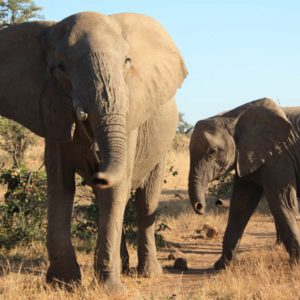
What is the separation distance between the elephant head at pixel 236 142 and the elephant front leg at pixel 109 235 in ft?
6.18

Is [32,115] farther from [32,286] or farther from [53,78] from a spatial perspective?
[32,286]

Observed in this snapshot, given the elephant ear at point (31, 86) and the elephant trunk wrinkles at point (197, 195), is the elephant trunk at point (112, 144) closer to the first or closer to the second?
the elephant ear at point (31, 86)

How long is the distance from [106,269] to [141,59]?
184cm

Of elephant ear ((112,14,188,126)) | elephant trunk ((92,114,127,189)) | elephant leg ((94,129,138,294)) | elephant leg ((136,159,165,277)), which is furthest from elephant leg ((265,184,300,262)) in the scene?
elephant trunk ((92,114,127,189))

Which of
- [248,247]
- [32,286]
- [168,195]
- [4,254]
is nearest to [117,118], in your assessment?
[32,286]

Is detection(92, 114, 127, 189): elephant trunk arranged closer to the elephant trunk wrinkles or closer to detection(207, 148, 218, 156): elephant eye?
the elephant trunk wrinkles

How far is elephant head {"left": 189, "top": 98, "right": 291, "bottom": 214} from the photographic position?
806 cm

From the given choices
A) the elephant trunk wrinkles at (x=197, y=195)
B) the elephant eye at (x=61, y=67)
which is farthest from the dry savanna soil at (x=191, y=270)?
the elephant eye at (x=61, y=67)

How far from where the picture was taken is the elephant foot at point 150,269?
25.2 ft

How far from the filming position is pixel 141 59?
20.2 ft

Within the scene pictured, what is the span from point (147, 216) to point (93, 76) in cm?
309

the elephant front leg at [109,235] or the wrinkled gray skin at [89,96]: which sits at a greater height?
the wrinkled gray skin at [89,96]

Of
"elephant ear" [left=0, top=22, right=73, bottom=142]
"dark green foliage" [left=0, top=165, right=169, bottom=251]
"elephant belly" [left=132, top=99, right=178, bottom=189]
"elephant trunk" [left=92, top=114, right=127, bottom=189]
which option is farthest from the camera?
"dark green foliage" [left=0, top=165, right=169, bottom=251]

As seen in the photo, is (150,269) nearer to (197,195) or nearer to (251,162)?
(197,195)
